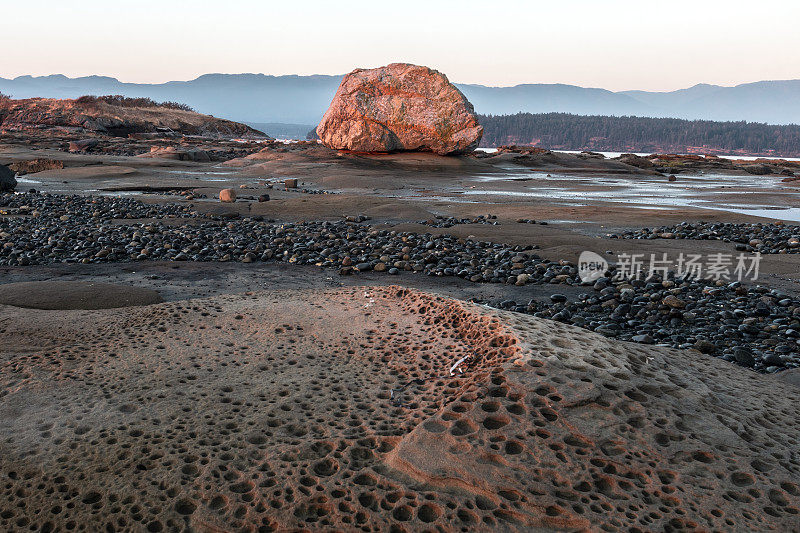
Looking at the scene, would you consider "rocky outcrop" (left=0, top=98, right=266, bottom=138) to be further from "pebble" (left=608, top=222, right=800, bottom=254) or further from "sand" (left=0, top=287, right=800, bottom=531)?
"sand" (left=0, top=287, right=800, bottom=531)

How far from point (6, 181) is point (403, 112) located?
34.8ft

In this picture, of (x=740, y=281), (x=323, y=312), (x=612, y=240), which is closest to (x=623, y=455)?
(x=323, y=312)

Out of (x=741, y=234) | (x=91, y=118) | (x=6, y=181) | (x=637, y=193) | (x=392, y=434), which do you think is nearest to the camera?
(x=392, y=434)

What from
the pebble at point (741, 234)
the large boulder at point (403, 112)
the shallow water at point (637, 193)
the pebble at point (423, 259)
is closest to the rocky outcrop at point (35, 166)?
the pebble at point (423, 259)

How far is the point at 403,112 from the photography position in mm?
17453

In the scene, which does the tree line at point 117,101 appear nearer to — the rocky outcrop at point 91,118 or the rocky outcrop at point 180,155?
the rocky outcrop at point 91,118

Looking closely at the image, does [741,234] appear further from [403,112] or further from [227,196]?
[403,112]

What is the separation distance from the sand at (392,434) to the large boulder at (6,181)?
10419 millimetres

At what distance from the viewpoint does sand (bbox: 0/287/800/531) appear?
5.42 ft

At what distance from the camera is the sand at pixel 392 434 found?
5.42 feet

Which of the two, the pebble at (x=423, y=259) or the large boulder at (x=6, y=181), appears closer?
the pebble at (x=423, y=259)

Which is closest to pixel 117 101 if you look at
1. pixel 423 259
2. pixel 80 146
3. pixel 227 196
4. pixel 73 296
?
pixel 80 146

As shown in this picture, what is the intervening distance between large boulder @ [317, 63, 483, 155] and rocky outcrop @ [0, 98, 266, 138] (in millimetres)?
16843

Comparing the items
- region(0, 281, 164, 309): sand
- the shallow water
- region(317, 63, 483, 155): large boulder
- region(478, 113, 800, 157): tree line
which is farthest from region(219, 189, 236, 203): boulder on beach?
region(478, 113, 800, 157): tree line
